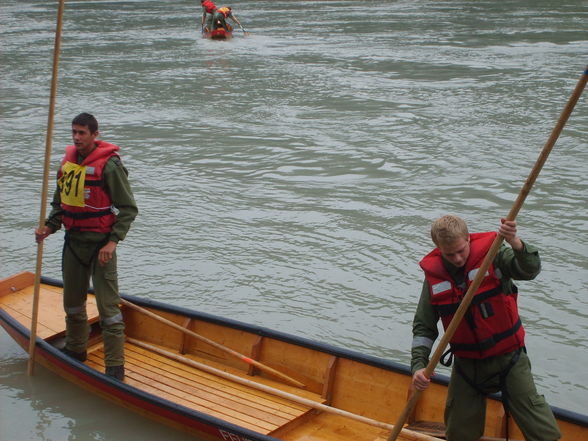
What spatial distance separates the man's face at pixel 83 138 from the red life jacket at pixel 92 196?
46 mm

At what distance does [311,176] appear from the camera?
462 inches

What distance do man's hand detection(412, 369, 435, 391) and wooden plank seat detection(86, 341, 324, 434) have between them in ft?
5.17

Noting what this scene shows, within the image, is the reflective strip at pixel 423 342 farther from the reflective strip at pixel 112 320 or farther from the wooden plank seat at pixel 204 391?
the reflective strip at pixel 112 320

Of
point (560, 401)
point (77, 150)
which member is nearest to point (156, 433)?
point (77, 150)

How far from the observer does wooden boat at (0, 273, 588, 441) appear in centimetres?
518

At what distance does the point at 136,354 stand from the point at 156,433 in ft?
2.75

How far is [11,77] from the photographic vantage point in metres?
20.7

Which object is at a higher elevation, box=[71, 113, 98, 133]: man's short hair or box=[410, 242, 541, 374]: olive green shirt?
box=[71, 113, 98, 133]: man's short hair

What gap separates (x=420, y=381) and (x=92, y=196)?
2603mm

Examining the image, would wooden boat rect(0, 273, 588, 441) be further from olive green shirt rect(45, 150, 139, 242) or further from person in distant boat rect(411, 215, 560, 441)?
olive green shirt rect(45, 150, 139, 242)

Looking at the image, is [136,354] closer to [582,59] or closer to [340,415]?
[340,415]

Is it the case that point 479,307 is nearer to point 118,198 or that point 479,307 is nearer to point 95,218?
point 118,198

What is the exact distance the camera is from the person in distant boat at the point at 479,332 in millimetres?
3879

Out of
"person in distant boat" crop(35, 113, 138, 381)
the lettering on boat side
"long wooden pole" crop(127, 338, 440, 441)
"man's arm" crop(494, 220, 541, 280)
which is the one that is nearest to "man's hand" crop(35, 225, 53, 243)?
"person in distant boat" crop(35, 113, 138, 381)
